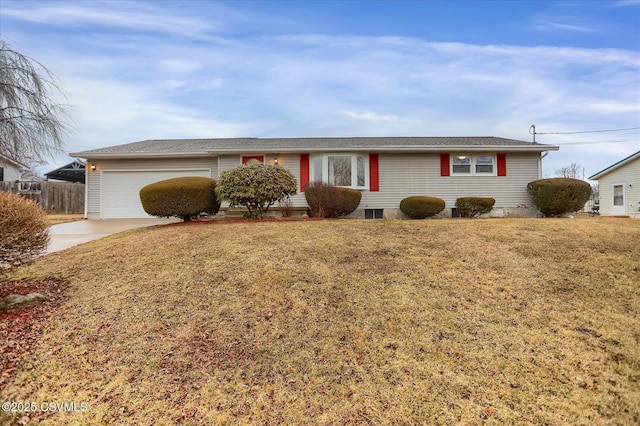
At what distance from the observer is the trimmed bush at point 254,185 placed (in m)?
9.88

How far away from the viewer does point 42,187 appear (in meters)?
17.6

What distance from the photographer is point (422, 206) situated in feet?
41.5

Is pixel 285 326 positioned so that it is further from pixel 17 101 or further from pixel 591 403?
pixel 17 101

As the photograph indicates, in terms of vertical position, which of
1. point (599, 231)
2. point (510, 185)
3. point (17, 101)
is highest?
point (17, 101)

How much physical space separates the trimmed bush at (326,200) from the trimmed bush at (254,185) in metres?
1.08

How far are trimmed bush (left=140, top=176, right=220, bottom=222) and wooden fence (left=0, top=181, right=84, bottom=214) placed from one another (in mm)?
11584

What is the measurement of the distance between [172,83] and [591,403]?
17.2 metres

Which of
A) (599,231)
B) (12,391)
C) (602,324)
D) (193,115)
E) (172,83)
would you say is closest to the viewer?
(12,391)

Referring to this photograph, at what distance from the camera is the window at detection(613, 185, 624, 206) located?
731 inches

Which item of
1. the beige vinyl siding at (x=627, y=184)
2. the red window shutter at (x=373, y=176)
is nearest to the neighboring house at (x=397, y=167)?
the red window shutter at (x=373, y=176)

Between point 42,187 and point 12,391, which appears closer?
point 12,391

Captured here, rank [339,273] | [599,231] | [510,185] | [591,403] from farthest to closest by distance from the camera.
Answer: [510,185], [599,231], [339,273], [591,403]

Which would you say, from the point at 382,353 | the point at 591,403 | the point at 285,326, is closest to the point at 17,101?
the point at 285,326

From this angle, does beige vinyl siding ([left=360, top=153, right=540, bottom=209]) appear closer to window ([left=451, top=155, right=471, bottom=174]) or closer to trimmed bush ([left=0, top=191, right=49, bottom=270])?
window ([left=451, top=155, right=471, bottom=174])
